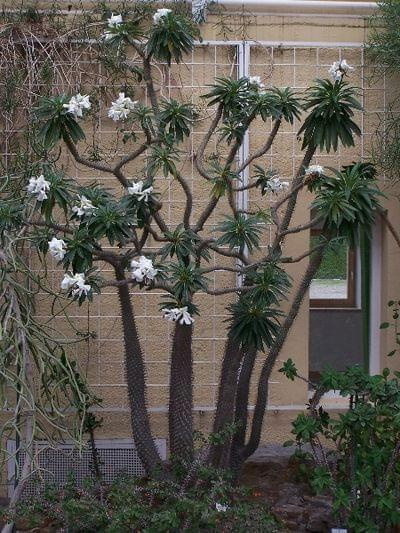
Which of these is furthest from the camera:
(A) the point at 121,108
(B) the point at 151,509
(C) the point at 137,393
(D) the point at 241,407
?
(D) the point at 241,407

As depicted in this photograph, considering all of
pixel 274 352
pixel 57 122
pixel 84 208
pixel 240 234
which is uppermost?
pixel 57 122

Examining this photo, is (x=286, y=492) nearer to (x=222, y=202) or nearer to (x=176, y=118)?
(x=222, y=202)

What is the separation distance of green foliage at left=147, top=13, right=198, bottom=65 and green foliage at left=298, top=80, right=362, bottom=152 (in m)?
0.78

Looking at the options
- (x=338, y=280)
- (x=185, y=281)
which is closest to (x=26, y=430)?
(x=185, y=281)

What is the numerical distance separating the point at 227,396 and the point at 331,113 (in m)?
1.76

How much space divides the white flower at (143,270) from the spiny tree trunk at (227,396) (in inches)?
39.9

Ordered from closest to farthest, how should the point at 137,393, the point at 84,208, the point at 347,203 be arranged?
the point at 84,208 < the point at 347,203 < the point at 137,393

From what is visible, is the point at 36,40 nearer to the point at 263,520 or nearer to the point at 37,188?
the point at 37,188

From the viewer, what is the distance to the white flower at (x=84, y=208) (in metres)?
4.79

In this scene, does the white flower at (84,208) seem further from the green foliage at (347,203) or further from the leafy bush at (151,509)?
the leafy bush at (151,509)

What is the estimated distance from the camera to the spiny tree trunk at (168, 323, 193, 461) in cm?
552

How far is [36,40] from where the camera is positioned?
6371 mm

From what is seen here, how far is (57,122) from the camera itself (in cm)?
497

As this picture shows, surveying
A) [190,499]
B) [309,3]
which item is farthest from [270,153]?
[190,499]
